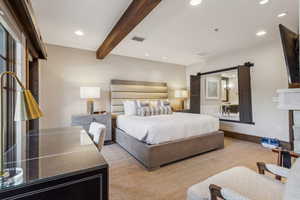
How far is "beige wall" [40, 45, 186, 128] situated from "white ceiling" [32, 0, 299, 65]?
1.28ft

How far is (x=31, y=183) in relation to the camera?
748 millimetres

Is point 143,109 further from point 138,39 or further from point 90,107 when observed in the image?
point 138,39

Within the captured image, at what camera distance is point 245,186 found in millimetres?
1262

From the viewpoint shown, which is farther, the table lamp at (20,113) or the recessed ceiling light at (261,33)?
the recessed ceiling light at (261,33)

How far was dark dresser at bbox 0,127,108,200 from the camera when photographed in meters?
0.75

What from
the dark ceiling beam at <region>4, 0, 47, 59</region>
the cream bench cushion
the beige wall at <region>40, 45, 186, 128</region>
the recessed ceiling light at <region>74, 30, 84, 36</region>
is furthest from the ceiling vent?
the cream bench cushion

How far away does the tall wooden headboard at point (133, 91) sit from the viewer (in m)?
4.43

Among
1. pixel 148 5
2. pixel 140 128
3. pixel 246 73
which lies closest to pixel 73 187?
pixel 140 128

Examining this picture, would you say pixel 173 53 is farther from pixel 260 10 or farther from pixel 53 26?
pixel 53 26

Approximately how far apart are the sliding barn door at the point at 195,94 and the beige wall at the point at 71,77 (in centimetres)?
229

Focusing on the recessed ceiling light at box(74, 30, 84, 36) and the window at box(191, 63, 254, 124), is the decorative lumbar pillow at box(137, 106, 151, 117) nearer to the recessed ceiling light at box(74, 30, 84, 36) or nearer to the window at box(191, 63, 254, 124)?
the recessed ceiling light at box(74, 30, 84, 36)

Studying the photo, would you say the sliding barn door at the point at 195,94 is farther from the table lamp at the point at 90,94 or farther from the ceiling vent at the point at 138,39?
the table lamp at the point at 90,94

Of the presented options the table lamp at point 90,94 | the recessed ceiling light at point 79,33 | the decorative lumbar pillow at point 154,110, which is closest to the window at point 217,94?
the decorative lumbar pillow at point 154,110

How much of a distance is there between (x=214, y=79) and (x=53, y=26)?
525 centimetres
